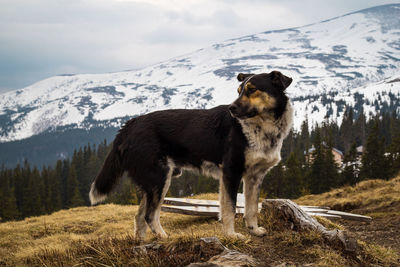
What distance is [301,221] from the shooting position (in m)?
7.09

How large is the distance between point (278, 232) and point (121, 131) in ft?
12.1

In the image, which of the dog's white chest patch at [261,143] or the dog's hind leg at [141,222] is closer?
the dog's white chest patch at [261,143]

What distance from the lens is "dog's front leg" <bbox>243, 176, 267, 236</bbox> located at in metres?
7.04

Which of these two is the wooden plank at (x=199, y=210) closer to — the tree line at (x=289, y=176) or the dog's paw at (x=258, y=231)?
the dog's paw at (x=258, y=231)

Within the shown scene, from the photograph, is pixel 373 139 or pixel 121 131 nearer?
pixel 121 131

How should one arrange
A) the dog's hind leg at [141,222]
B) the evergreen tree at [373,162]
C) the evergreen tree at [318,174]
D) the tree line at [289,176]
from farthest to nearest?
the evergreen tree at [318,174]
the tree line at [289,176]
the evergreen tree at [373,162]
the dog's hind leg at [141,222]

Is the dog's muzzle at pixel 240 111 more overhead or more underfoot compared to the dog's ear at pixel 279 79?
more underfoot

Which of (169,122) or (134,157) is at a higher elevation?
(169,122)

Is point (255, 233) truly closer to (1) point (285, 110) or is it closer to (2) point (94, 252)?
(1) point (285, 110)

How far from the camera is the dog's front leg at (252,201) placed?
7035 mm

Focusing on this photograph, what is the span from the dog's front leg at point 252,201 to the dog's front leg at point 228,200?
0.64 metres

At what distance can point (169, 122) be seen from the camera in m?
7.01

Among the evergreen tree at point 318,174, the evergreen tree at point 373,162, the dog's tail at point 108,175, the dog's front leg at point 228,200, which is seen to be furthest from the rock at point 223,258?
the evergreen tree at point 318,174

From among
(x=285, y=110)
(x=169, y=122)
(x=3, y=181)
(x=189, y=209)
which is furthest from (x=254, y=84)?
(x=3, y=181)
